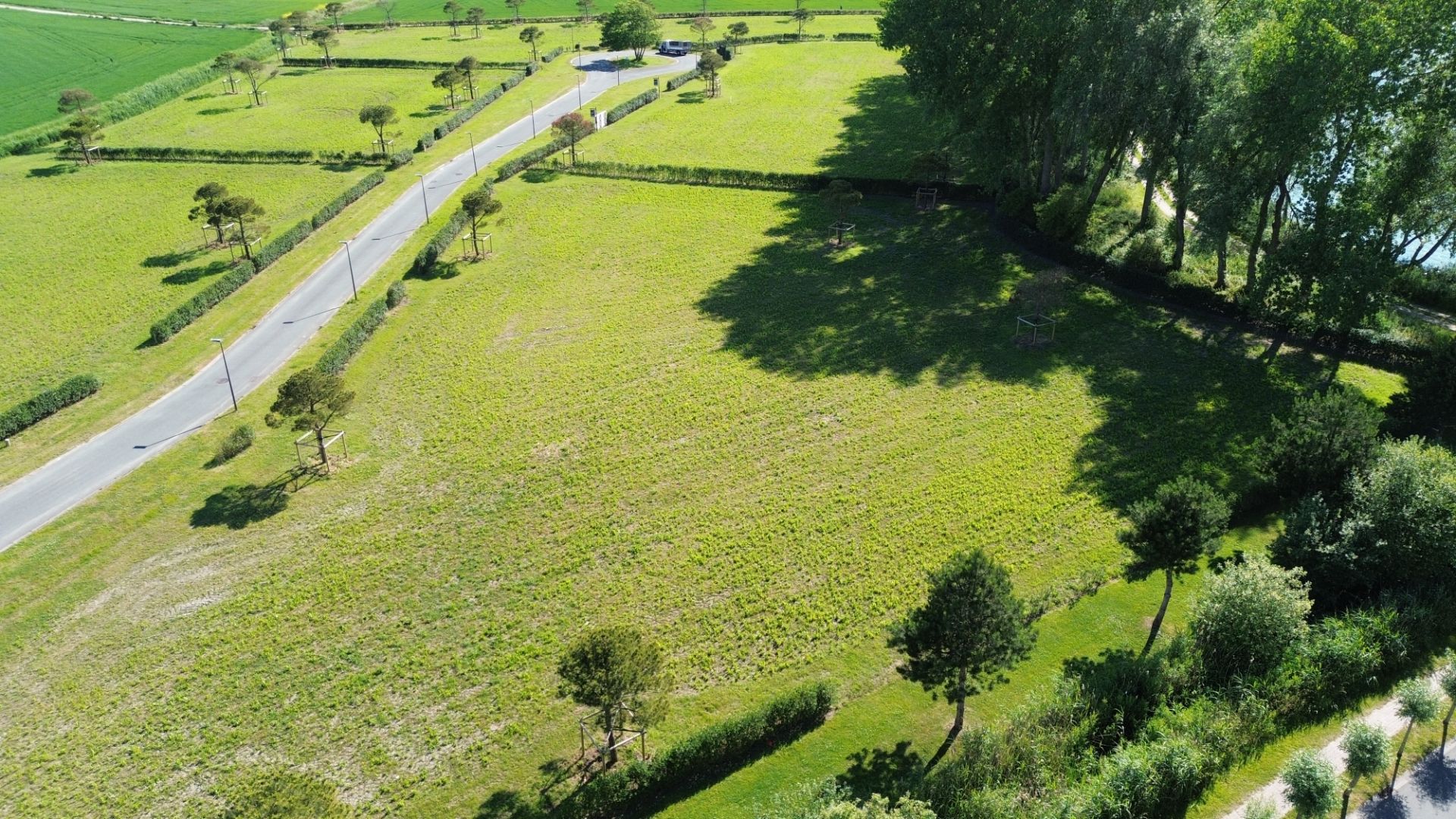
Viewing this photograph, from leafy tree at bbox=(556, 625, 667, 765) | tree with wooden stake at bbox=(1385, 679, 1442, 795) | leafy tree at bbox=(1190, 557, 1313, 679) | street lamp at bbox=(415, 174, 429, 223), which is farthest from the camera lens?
street lamp at bbox=(415, 174, 429, 223)

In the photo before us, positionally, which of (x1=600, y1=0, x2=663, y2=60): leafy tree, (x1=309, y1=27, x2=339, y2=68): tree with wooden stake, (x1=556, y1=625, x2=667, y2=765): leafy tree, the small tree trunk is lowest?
the small tree trunk

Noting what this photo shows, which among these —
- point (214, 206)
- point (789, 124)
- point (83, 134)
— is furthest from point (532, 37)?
point (214, 206)

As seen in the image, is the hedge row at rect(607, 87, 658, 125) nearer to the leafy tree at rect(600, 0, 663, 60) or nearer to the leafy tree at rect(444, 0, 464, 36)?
the leafy tree at rect(600, 0, 663, 60)

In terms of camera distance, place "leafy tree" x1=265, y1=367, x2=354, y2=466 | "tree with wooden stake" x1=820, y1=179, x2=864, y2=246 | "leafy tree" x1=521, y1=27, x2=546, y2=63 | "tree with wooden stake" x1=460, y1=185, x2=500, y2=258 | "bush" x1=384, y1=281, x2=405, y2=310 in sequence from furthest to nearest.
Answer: "leafy tree" x1=521, y1=27, x2=546, y2=63 → "tree with wooden stake" x1=820, y1=179, x2=864, y2=246 → "tree with wooden stake" x1=460, y1=185, x2=500, y2=258 → "bush" x1=384, y1=281, x2=405, y2=310 → "leafy tree" x1=265, y1=367, x2=354, y2=466

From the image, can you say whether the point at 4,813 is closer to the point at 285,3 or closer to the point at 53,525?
the point at 53,525

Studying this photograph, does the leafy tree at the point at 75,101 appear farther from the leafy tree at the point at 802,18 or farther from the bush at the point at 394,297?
the leafy tree at the point at 802,18

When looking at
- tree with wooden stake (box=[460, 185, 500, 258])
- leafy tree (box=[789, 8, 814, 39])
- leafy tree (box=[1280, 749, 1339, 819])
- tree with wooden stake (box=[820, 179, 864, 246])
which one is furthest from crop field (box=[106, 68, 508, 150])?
leafy tree (box=[1280, 749, 1339, 819])

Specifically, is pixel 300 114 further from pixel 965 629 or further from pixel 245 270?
pixel 965 629

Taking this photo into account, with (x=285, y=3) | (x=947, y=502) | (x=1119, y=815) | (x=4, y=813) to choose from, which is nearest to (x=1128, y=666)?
(x=1119, y=815)
